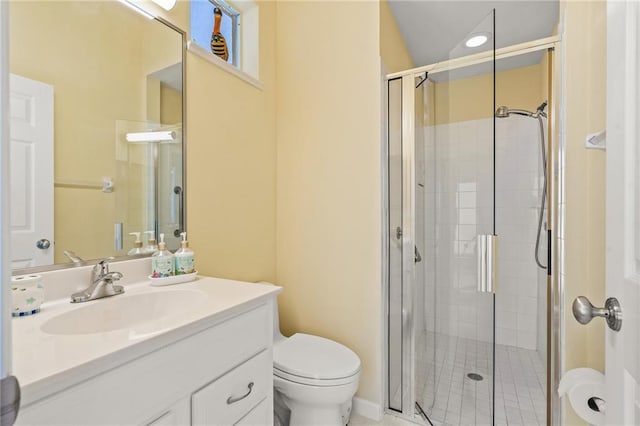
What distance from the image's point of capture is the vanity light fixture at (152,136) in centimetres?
125

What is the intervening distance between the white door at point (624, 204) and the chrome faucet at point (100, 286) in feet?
4.35

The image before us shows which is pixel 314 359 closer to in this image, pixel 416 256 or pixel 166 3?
pixel 416 256

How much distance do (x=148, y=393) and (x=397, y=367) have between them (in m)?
1.43

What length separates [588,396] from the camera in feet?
3.37

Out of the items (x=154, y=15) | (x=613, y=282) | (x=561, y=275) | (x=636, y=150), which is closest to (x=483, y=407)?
(x=561, y=275)

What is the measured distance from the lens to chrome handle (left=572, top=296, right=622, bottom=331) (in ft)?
1.93

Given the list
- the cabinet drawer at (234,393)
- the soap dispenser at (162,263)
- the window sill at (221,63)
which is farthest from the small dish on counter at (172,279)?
the window sill at (221,63)

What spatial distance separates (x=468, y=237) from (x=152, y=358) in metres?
1.36

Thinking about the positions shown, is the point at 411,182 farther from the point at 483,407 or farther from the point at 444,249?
the point at 483,407

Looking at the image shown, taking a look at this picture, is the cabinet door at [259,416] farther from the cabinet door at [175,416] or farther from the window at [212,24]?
the window at [212,24]

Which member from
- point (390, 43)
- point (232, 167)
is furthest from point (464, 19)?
point (232, 167)

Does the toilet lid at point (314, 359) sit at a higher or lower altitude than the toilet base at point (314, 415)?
higher

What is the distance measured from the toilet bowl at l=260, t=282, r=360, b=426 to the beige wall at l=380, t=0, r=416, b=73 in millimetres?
1556

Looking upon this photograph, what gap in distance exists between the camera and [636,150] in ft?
1.79
